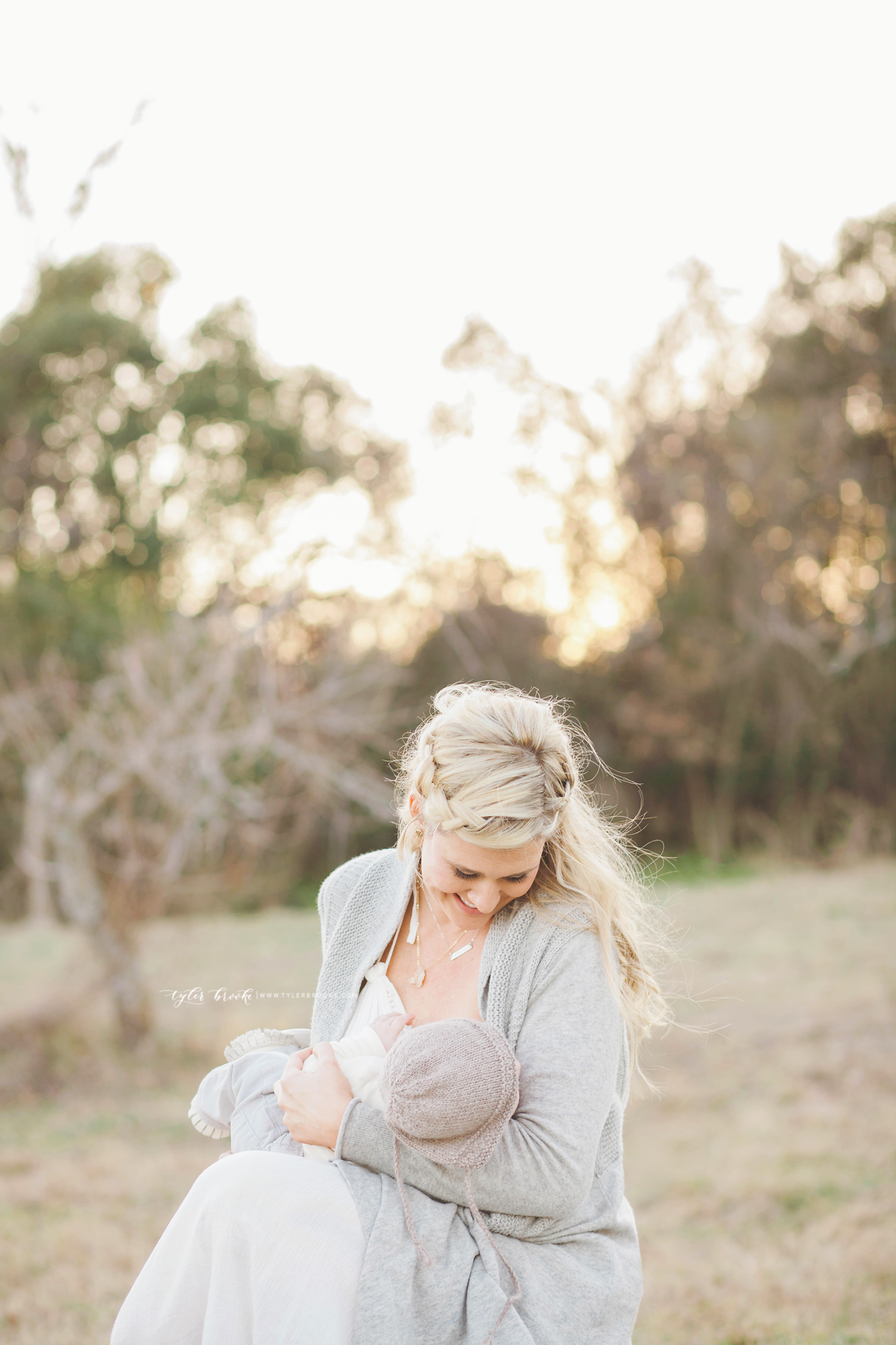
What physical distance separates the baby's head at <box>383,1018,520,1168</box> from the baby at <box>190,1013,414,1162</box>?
9cm

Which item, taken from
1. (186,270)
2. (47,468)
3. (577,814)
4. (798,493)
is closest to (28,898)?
(47,468)

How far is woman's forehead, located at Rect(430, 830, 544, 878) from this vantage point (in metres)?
1.67

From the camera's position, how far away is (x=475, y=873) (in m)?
1.69

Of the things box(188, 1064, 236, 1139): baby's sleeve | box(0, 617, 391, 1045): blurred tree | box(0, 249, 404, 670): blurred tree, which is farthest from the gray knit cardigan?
box(0, 249, 404, 670): blurred tree

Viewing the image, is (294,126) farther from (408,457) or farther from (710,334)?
(710,334)

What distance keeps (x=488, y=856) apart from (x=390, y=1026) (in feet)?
1.03

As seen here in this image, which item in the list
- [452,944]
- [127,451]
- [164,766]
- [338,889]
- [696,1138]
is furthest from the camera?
[127,451]

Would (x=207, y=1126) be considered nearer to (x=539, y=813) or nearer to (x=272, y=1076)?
(x=272, y=1076)

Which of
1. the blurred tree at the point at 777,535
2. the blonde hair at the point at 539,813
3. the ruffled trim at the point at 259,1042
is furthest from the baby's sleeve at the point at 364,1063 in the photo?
the blurred tree at the point at 777,535

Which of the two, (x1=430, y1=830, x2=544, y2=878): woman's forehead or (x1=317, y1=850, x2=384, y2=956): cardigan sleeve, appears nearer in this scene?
(x1=430, y1=830, x2=544, y2=878): woman's forehead

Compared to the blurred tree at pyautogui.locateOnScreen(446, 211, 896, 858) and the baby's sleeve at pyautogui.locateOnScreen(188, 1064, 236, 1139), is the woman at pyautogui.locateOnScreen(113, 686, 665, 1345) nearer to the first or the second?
the baby's sleeve at pyautogui.locateOnScreen(188, 1064, 236, 1139)

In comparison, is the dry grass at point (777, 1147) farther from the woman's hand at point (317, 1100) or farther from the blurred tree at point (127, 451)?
the blurred tree at point (127, 451)

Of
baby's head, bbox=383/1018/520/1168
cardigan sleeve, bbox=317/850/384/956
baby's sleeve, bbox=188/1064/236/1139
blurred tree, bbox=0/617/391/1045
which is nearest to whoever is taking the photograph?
baby's head, bbox=383/1018/520/1168

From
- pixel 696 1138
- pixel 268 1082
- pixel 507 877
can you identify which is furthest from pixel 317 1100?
pixel 696 1138
